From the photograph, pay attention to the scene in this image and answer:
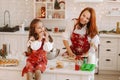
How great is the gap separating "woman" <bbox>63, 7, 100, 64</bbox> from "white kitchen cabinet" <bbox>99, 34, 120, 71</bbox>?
2213 mm

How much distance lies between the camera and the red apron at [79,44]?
145 inches

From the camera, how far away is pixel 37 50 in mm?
3338

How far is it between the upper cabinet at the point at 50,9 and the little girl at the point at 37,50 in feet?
10.0

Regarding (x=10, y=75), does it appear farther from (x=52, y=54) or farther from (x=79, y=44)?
(x=79, y=44)

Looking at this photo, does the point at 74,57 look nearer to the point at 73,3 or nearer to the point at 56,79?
the point at 56,79

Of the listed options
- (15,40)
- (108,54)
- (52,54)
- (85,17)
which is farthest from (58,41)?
(85,17)

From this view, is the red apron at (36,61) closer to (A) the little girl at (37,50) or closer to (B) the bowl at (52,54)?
(A) the little girl at (37,50)

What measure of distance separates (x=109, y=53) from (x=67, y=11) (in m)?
1.33

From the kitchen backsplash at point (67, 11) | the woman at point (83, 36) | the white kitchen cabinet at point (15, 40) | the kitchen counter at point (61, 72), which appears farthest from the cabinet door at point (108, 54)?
the kitchen counter at point (61, 72)

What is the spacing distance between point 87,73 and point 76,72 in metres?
0.12

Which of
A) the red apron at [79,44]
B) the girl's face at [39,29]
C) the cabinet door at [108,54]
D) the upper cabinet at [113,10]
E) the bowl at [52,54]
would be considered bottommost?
the cabinet door at [108,54]

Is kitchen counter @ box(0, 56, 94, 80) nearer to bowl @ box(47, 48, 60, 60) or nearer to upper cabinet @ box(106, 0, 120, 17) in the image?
bowl @ box(47, 48, 60, 60)

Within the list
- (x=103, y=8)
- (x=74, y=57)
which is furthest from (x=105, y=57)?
(x=74, y=57)

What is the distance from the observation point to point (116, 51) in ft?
19.6
